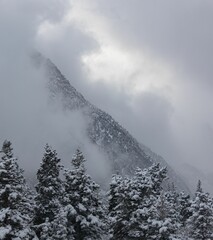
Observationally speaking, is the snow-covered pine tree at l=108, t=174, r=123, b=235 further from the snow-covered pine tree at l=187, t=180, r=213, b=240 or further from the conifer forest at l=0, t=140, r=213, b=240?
the snow-covered pine tree at l=187, t=180, r=213, b=240

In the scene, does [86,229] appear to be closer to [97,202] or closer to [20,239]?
[97,202]

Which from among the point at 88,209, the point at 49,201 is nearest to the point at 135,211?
the point at 88,209

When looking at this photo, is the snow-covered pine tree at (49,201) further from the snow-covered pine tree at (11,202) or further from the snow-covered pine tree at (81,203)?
the snow-covered pine tree at (11,202)

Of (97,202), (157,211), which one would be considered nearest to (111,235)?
(97,202)

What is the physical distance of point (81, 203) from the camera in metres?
36.5

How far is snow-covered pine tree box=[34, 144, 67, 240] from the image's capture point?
33.0 meters

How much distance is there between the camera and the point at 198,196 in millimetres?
41625

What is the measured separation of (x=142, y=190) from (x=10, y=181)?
12677 mm

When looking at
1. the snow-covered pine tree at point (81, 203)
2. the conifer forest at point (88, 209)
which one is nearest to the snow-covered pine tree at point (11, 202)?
the conifer forest at point (88, 209)

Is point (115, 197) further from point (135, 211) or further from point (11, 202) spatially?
point (11, 202)

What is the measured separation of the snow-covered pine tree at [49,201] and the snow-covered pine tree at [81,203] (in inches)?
82.4

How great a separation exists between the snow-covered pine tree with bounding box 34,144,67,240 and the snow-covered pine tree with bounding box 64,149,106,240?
2.09 m

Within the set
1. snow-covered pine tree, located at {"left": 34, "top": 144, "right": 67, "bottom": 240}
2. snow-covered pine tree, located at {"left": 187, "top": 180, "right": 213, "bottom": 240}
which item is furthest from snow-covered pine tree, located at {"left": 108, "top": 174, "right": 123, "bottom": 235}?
snow-covered pine tree, located at {"left": 187, "top": 180, "right": 213, "bottom": 240}

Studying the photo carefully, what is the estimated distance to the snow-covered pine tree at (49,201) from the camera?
33.0 metres
